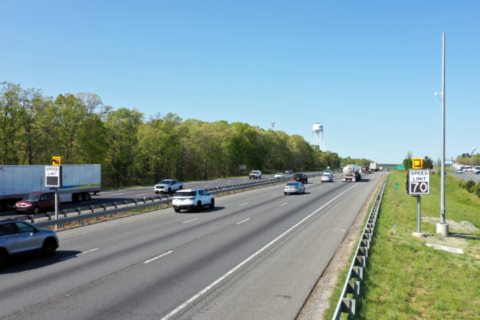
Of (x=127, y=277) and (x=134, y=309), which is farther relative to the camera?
(x=127, y=277)

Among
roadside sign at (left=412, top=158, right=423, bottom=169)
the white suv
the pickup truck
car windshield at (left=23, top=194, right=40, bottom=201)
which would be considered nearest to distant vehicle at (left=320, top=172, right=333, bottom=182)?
the pickup truck

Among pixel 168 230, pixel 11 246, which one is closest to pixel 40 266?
pixel 11 246

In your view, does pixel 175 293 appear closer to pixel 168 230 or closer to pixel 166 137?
pixel 168 230

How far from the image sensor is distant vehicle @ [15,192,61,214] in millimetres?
25875

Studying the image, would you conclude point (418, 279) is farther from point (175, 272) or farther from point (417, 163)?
point (417, 163)

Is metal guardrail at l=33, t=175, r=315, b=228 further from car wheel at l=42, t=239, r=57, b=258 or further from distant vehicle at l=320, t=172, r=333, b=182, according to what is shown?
distant vehicle at l=320, t=172, r=333, b=182

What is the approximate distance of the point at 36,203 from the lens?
2628 cm

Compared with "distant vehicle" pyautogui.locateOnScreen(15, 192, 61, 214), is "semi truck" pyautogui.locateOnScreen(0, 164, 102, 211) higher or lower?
higher

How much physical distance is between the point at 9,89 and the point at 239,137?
7722 centimetres

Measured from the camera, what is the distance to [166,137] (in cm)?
7544

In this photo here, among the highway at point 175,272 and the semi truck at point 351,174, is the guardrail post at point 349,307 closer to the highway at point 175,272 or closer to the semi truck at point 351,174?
the highway at point 175,272

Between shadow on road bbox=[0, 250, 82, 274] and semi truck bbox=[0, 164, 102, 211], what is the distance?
18431 mm

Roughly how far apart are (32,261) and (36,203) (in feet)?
50.8

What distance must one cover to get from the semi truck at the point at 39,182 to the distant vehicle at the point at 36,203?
2.86 m
